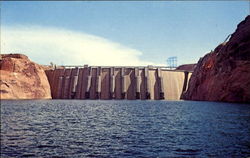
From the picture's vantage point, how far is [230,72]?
69.6m

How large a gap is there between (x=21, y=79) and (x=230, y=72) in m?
69.9

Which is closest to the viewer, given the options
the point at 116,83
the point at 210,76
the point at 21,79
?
the point at 210,76

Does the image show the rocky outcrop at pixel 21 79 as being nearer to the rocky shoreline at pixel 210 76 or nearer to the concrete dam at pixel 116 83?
the rocky shoreline at pixel 210 76

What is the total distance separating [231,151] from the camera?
17.5 metres

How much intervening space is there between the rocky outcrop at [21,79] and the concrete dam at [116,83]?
742cm

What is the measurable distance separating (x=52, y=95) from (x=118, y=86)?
94.4ft

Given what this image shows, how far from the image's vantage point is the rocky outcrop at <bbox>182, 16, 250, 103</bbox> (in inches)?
2562

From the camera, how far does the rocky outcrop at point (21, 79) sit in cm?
8556

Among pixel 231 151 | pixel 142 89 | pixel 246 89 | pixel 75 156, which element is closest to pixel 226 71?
pixel 246 89

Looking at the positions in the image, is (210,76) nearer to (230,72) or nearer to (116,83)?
(230,72)

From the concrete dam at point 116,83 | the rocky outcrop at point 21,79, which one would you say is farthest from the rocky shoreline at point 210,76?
the concrete dam at point 116,83

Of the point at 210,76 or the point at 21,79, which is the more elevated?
the point at 210,76

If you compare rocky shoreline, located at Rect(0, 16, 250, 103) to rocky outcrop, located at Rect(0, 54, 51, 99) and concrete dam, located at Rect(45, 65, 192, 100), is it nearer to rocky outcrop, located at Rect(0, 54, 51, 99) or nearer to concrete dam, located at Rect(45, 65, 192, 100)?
rocky outcrop, located at Rect(0, 54, 51, 99)

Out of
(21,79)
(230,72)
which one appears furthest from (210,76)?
(21,79)
